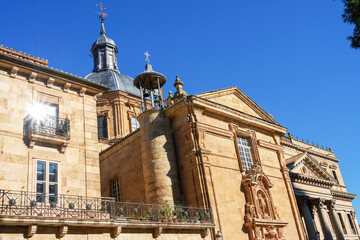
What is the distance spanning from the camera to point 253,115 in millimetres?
23812

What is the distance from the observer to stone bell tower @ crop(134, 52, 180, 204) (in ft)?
58.8

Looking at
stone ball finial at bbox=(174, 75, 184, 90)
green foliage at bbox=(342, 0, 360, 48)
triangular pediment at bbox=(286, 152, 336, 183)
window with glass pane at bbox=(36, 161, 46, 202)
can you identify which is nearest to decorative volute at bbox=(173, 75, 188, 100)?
stone ball finial at bbox=(174, 75, 184, 90)

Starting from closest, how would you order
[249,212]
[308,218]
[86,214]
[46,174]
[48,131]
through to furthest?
1. [86,214]
2. [46,174]
3. [48,131]
4. [249,212]
5. [308,218]

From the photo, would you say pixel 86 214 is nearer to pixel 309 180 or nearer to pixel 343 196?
pixel 309 180

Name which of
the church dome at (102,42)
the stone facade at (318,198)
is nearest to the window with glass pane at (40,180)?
the stone facade at (318,198)

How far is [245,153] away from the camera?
2169cm

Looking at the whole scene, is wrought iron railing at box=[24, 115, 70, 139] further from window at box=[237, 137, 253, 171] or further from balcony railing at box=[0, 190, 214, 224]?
window at box=[237, 137, 253, 171]

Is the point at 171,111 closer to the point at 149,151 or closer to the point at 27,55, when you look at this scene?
the point at 149,151

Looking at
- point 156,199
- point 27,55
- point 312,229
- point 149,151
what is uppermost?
point 27,55

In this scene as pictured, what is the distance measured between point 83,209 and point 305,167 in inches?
895

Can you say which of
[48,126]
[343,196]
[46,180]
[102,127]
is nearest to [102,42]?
[102,127]

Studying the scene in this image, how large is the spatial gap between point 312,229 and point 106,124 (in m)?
19.0

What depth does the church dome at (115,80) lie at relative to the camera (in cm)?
3441

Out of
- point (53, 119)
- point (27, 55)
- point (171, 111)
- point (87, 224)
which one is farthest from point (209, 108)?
point (27, 55)
